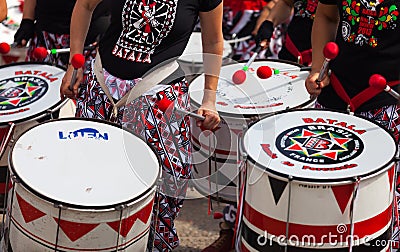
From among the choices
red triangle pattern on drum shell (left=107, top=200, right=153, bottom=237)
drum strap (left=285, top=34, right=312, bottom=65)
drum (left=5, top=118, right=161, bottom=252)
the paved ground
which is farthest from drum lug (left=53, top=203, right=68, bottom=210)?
drum strap (left=285, top=34, right=312, bottom=65)

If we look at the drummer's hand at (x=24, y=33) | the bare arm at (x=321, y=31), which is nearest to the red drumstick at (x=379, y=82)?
the bare arm at (x=321, y=31)

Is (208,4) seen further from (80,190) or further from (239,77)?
(80,190)

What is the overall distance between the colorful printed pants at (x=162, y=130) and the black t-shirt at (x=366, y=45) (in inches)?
25.6

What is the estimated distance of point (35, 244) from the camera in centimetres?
319

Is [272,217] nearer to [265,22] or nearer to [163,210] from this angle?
[163,210]

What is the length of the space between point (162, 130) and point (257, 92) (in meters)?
0.68

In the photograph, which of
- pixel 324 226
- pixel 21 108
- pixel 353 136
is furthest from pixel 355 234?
pixel 21 108

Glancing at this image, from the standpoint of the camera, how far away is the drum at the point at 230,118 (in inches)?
155

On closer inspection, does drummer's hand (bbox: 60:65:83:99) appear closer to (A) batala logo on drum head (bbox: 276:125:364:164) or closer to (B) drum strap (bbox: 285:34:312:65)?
(A) batala logo on drum head (bbox: 276:125:364:164)

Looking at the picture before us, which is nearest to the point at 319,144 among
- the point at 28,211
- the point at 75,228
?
the point at 75,228

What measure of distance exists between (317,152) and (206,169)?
31.4 inches

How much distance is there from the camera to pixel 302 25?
474 cm

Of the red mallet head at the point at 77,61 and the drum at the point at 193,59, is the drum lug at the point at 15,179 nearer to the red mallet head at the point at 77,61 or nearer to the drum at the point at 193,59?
the red mallet head at the point at 77,61

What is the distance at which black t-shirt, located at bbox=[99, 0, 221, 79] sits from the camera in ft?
11.5
